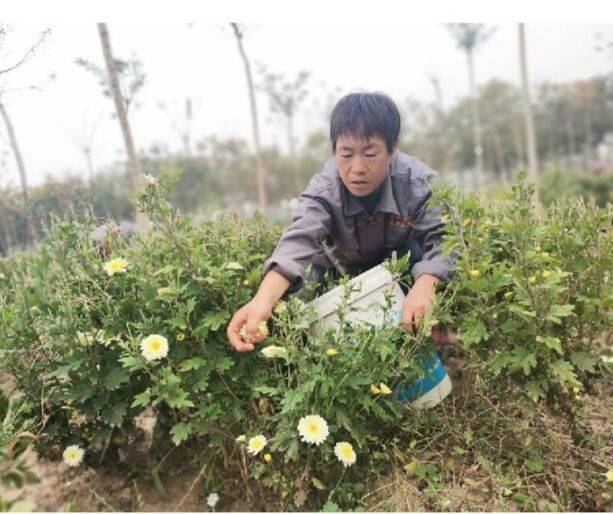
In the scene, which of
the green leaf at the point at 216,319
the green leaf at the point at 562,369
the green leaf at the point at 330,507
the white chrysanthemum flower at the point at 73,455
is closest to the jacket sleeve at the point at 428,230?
the green leaf at the point at 562,369

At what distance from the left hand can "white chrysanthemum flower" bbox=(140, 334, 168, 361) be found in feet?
2.77

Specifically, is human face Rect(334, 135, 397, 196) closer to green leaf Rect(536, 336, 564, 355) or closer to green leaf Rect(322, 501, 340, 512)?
green leaf Rect(536, 336, 564, 355)

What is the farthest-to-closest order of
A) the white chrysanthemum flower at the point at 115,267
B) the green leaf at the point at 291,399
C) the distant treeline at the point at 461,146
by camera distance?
the distant treeline at the point at 461,146 → the white chrysanthemum flower at the point at 115,267 → the green leaf at the point at 291,399

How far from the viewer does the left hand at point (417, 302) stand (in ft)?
6.24

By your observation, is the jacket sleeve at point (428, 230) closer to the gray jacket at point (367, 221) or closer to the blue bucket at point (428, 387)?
the gray jacket at point (367, 221)

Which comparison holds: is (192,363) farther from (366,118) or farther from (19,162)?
(19,162)

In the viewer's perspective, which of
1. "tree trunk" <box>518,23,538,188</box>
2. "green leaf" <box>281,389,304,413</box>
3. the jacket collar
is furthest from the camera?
"tree trunk" <box>518,23,538,188</box>

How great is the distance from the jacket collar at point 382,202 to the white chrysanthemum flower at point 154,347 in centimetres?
101

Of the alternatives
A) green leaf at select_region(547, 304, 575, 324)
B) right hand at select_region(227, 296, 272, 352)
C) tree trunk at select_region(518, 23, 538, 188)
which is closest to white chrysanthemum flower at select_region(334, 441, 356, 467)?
right hand at select_region(227, 296, 272, 352)

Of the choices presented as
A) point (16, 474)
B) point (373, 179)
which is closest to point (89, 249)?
point (16, 474)

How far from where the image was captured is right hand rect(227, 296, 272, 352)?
70.7 inches

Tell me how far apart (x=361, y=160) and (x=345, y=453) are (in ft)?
3.72

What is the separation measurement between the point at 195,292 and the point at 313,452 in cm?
70

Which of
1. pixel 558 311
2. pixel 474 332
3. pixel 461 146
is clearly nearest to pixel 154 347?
pixel 474 332
